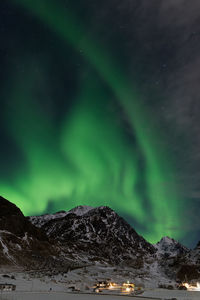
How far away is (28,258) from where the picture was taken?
158 m

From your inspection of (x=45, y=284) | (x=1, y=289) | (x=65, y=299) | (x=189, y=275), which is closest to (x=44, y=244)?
(x=189, y=275)

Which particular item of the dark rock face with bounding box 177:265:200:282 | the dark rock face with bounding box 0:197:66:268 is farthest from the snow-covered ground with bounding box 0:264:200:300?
the dark rock face with bounding box 0:197:66:268

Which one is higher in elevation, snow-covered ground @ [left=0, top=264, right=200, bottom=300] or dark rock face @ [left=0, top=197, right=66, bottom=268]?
dark rock face @ [left=0, top=197, right=66, bottom=268]

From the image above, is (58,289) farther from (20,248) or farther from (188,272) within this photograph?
(20,248)

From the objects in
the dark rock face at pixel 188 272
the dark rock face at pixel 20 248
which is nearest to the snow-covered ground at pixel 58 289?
the dark rock face at pixel 188 272

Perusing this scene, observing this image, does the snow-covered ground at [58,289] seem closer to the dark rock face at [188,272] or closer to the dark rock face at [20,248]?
the dark rock face at [188,272]

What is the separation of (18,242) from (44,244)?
81.7 ft

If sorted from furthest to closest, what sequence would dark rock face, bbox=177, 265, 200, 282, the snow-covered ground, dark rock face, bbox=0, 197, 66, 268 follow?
dark rock face, bbox=0, 197, 66, 268
dark rock face, bbox=177, 265, 200, 282
the snow-covered ground

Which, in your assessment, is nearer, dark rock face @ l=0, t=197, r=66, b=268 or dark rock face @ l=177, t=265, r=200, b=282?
dark rock face @ l=177, t=265, r=200, b=282

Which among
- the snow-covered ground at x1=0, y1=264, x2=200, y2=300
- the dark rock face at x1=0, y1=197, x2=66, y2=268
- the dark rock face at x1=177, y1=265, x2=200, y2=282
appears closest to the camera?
the snow-covered ground at x1=0, y1=264, x2=200, y2=300

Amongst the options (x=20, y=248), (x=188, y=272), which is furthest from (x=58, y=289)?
(x=20, y=248)

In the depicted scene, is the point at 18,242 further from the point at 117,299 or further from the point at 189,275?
the point at 117,299

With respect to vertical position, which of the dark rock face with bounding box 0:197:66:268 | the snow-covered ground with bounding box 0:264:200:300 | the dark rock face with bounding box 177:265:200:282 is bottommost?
the snow-covered ground with bounding box 0:264:200:300

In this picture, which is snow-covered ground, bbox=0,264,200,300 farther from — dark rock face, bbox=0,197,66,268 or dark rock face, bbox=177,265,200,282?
dark rock face, bbox=0,197,66,268
